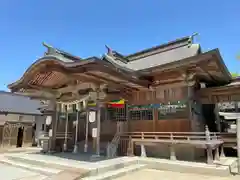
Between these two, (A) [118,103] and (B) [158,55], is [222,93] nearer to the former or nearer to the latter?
(A) [118,103]

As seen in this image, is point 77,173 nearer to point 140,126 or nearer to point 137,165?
point 137,165

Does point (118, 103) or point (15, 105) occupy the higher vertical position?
point (15, 105)

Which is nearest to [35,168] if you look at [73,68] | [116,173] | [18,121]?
[116,173]

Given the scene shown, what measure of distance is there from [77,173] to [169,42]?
1137 cm

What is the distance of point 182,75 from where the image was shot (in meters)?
9.25

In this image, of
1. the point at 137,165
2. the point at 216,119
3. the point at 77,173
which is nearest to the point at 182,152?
the point at 137,165

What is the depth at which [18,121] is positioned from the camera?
20.2 metres

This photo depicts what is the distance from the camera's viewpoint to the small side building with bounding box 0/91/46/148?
18812 mm

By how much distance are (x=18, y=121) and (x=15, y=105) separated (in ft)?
8.31

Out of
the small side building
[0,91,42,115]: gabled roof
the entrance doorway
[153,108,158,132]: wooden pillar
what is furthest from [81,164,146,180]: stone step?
[0,91,42,115]: gabled roof

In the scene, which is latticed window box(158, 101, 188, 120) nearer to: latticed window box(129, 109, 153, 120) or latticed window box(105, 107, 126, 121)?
latticed window box(129, 109, 153, 120)

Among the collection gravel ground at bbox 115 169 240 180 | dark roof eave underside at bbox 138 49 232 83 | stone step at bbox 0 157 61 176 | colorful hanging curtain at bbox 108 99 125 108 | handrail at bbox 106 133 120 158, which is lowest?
gravel ground at bbox 115 169 240 180

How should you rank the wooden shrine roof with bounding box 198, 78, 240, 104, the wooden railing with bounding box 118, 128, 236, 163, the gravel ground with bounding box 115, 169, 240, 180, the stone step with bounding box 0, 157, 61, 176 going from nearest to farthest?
the gravel ground with bounding box 115, 169, 240, 180 < the stone step with bounding box 0, 157, 61, 176 < the wooden railing with bounding box 118, 128, 236, 163 < the wooden shrine roof with bounding box 198, 78, 240, 104

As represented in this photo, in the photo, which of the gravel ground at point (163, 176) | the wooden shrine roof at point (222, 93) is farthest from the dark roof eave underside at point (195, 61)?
the gravel ground at point (163, 176)
